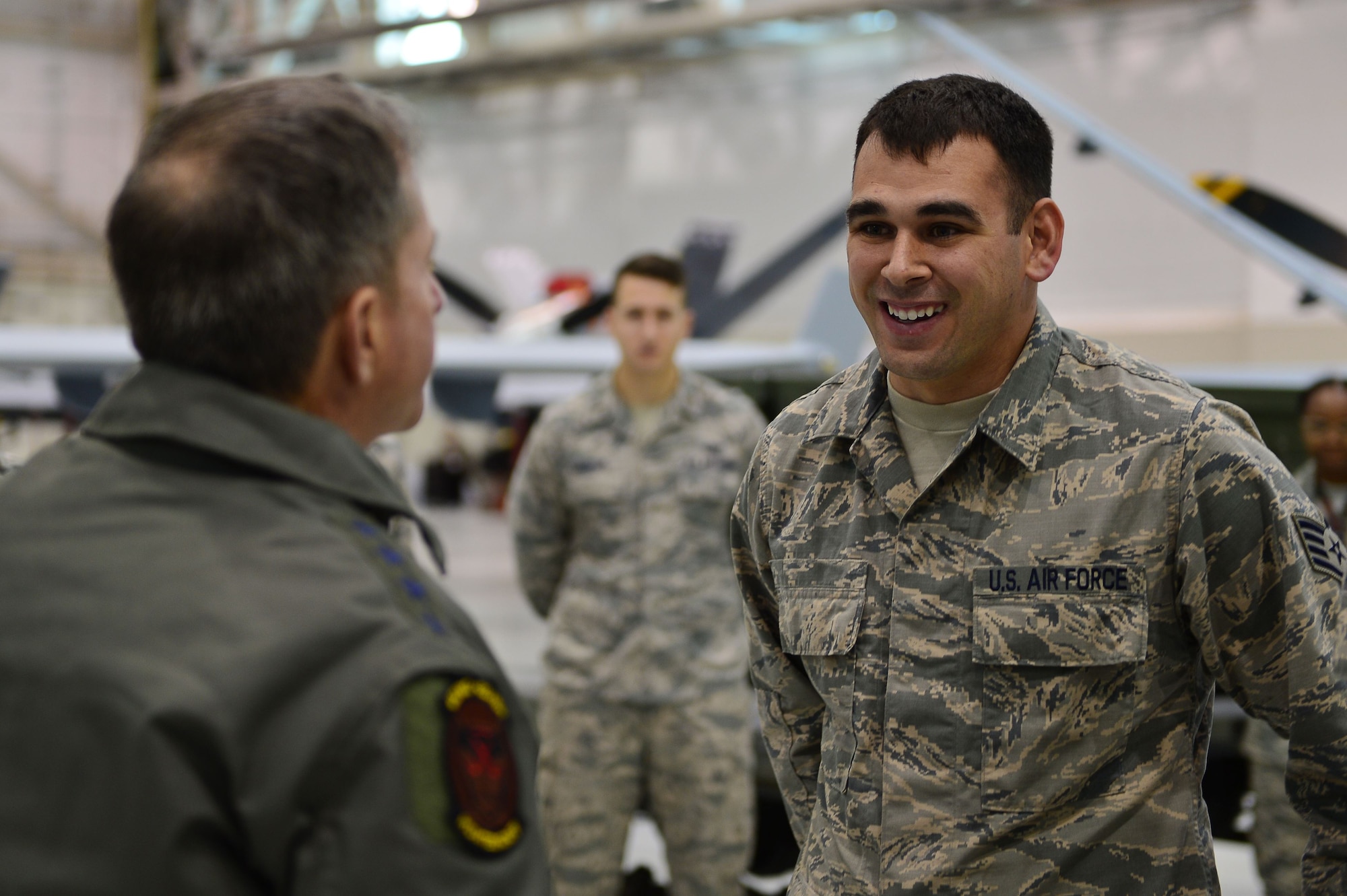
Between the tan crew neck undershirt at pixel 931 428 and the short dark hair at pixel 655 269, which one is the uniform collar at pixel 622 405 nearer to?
the short dark hair at pixel 655 269

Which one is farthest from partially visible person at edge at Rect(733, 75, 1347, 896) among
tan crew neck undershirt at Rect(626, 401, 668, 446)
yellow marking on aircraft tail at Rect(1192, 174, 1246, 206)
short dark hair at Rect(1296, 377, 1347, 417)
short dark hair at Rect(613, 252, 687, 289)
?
yellow marking on aircraft tail at Rect(1192, 174, 1246, 206)

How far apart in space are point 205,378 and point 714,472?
311 centimetres

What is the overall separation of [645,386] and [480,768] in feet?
10.8

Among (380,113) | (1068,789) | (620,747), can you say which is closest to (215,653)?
(380,113)

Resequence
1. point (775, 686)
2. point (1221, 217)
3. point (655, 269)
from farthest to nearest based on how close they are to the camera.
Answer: point (1221, 217) < point (655, 269) < point (775, 686)

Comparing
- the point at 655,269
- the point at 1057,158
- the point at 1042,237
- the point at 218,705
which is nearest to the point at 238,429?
the point at 218,705

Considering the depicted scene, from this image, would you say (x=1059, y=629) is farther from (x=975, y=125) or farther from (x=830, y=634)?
(x=975, y=125)

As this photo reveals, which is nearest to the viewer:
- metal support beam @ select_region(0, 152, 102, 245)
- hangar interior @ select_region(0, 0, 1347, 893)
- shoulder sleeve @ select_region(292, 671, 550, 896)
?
shoulder sleeve @ select_region(292, 671, 550, 896)

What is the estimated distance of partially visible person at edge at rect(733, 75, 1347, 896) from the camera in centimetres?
166

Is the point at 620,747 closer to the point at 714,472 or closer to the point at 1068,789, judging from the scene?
the point at 714,472

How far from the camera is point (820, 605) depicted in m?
1.88

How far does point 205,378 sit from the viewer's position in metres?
1.00

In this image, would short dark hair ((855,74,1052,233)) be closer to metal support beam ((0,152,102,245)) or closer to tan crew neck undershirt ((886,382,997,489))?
tan crew neck undershirt ((886,382,997,489))

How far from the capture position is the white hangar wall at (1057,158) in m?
16.1
